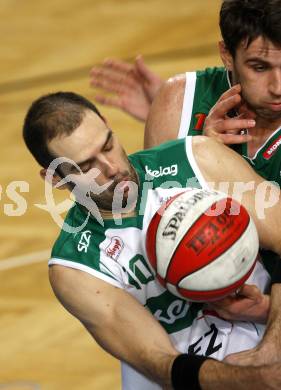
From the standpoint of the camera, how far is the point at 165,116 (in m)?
5.26

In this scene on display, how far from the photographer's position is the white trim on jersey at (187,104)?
5.20 meters

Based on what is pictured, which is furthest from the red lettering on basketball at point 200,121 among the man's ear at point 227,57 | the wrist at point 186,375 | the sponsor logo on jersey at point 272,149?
the wrist at point 186,375

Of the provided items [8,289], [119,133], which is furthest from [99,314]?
[119,133]

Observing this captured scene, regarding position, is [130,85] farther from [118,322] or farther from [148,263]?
[118,322]

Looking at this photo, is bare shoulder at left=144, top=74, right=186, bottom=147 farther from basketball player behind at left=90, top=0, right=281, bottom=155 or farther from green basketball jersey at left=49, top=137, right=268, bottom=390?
green basketball jersey at left=49, top=137, right=268, bottom=390

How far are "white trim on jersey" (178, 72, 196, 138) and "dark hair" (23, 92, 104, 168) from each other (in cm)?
77

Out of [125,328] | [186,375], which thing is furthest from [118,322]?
[186,375]

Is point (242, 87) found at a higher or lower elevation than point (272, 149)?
higher

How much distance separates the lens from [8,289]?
21.7 ft

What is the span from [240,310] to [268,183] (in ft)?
1.92

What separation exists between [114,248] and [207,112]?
1070mm

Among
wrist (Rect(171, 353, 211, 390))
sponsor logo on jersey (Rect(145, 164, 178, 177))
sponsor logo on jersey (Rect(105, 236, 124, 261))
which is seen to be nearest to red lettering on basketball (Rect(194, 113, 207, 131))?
sponsor logo on jersey (Rect(145, 164, 178, 177))

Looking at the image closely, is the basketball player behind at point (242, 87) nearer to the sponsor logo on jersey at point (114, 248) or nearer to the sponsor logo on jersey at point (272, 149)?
the sponsor logo on jersey at point (272, 149)

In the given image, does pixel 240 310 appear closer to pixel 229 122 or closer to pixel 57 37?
pixel 229 122
